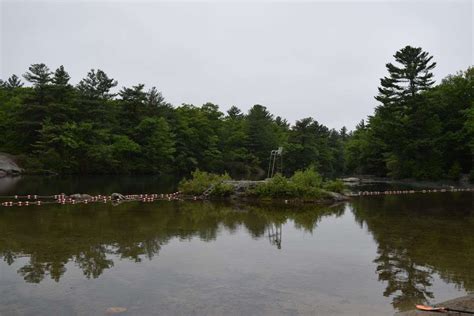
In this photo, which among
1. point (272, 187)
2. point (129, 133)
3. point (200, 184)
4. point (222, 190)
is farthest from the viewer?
point (129, 133)

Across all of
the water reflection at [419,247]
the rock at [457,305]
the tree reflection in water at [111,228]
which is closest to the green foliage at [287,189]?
the tree reflection in water at [111,228]

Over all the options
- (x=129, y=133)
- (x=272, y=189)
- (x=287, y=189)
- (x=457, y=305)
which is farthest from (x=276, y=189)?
(x=129, y=133)

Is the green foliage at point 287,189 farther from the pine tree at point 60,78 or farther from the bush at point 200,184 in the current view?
the pine tree at point 60,78

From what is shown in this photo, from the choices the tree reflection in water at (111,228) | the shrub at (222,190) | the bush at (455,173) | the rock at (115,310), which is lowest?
the rock at (115,310)

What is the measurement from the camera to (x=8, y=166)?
43.4 metres

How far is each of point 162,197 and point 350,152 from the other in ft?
176

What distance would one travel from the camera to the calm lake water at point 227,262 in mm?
7207

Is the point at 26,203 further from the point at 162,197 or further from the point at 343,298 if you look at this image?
the point at 343,298

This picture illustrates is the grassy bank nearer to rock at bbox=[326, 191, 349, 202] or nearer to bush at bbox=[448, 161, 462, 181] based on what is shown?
rock at bbox=[326, 191, 349, 202]

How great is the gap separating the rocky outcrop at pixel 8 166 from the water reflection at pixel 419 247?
36155 millimetres

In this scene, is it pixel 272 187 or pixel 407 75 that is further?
pixel 407 75

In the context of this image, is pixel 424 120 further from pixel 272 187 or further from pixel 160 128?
pixel 160 128

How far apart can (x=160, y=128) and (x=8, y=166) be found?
19.1 m

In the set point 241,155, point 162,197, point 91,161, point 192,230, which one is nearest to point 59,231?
point 192,230
